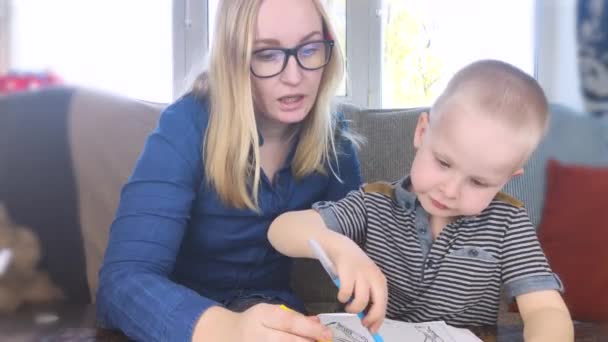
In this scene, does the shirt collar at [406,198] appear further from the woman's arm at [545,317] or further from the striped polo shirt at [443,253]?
the woman's arm at [545,317]

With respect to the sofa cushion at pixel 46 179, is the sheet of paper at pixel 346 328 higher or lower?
lower

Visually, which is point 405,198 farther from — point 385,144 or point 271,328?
point 385,144

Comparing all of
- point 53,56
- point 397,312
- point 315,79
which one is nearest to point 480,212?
point 397,312

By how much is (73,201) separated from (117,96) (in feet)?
0.79

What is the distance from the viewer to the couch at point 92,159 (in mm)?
991

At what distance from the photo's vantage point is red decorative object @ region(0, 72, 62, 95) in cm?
72

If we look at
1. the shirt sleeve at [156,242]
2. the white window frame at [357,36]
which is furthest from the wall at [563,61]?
the white window frame at [357,36]

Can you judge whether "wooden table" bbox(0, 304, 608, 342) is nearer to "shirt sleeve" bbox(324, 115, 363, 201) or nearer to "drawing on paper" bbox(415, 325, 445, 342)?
"drawing on paper" bbox(415, 325, 445, 342)

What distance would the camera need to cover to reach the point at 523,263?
803 mm

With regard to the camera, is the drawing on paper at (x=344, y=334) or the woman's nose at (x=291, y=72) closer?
the drawing on paper at (x=344, y=334)

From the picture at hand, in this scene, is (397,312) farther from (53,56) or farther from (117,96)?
(117,96)

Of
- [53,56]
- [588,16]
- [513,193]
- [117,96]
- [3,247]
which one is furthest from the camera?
[513,193]

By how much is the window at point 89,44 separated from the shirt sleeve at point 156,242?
0.45ft

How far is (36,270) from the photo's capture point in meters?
0.93
